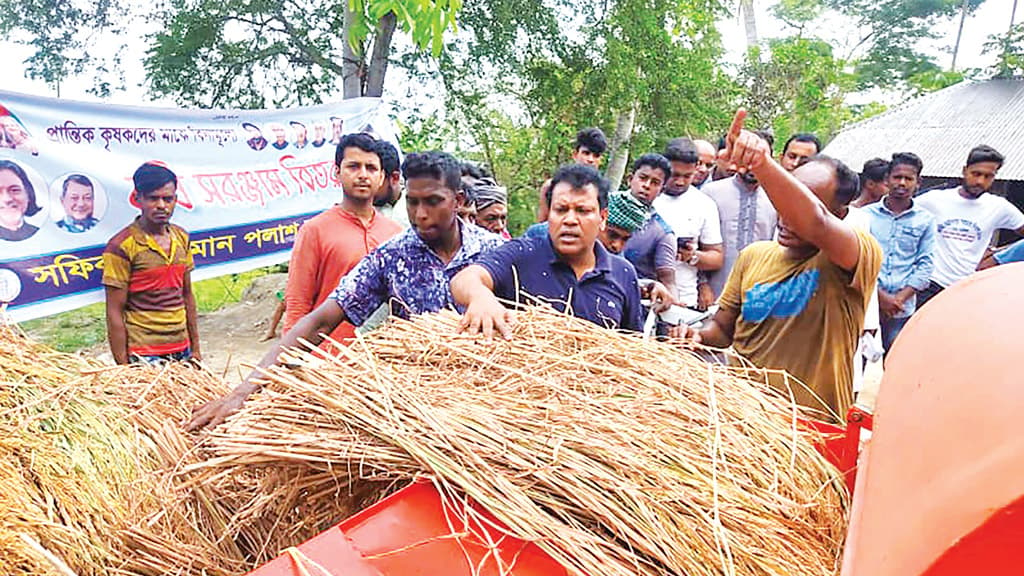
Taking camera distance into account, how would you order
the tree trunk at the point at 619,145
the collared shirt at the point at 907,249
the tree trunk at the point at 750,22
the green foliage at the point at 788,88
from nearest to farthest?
the collared shirt at the point at 907,249
the tree trunk at the point at 619,145
the green foliage at the point at 788,88
the tree trunk at the point at 750,22

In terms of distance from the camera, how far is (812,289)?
2402mm

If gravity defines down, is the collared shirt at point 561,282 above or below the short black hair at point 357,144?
below

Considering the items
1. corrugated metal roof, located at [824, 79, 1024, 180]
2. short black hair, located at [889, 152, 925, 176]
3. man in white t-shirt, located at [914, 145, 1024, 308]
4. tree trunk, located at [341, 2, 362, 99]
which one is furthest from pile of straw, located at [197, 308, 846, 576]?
corrugated metal roof, located at [824, 79, 1024, 180]

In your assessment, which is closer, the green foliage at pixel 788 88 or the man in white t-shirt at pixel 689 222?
the man in white t-shirt at pixel 689 222

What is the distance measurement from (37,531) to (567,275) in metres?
1.62

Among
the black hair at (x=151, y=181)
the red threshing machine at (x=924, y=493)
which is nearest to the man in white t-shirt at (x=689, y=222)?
the black hair at (x=151, y=181)

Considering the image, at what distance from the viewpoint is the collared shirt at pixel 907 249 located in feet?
15.4

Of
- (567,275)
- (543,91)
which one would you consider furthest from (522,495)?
(543,91)

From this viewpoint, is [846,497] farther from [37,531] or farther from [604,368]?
[37,531]

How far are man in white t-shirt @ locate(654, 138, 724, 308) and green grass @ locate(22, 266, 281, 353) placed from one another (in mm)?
4290

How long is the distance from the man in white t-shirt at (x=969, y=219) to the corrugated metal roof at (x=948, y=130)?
7.15m

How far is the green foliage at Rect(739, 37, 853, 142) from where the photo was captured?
1436 centimetres

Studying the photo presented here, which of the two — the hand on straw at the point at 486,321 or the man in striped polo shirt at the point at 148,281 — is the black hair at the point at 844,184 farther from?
the man in striped polo shirt at the point at 148,281

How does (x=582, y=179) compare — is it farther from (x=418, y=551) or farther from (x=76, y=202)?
(x=76, y=202)
